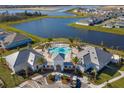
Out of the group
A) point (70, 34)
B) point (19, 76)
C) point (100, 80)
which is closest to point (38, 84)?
point (19, 76)

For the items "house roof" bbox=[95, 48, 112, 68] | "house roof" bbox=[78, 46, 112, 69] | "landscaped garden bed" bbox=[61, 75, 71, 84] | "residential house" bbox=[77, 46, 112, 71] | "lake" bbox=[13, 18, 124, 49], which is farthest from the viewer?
"lake" bbox=[13, 18, 124, 49]

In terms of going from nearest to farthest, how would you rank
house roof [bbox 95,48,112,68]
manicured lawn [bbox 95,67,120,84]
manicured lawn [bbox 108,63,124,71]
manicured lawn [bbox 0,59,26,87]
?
1. manicured lawn [bbox 0,59,26,87]
2. manicured lawn [bbox 95,67,120,84]
3. house roof [bbox 95,48,112,68]
4. manicured lawn [bbox 108,63,124,71]

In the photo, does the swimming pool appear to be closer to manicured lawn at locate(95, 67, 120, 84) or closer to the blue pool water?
the blue pool water

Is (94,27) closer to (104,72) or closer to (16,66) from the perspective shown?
(104,72)

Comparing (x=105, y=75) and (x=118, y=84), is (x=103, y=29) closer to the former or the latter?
(x=105, y=75)

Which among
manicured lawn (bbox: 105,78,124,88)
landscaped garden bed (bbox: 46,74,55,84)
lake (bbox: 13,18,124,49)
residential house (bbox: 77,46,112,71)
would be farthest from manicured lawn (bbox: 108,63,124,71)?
landscaped garden bed (bbox: 46,74,55,84)

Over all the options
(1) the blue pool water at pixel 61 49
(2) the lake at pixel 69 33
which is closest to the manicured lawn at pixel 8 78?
(1) the blue pool water at pixel 61 49

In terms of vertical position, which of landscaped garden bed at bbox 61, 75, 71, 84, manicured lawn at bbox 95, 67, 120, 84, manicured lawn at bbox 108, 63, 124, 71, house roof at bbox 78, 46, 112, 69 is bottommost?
manicured lawn at bbox 95, 67, 120, 84
